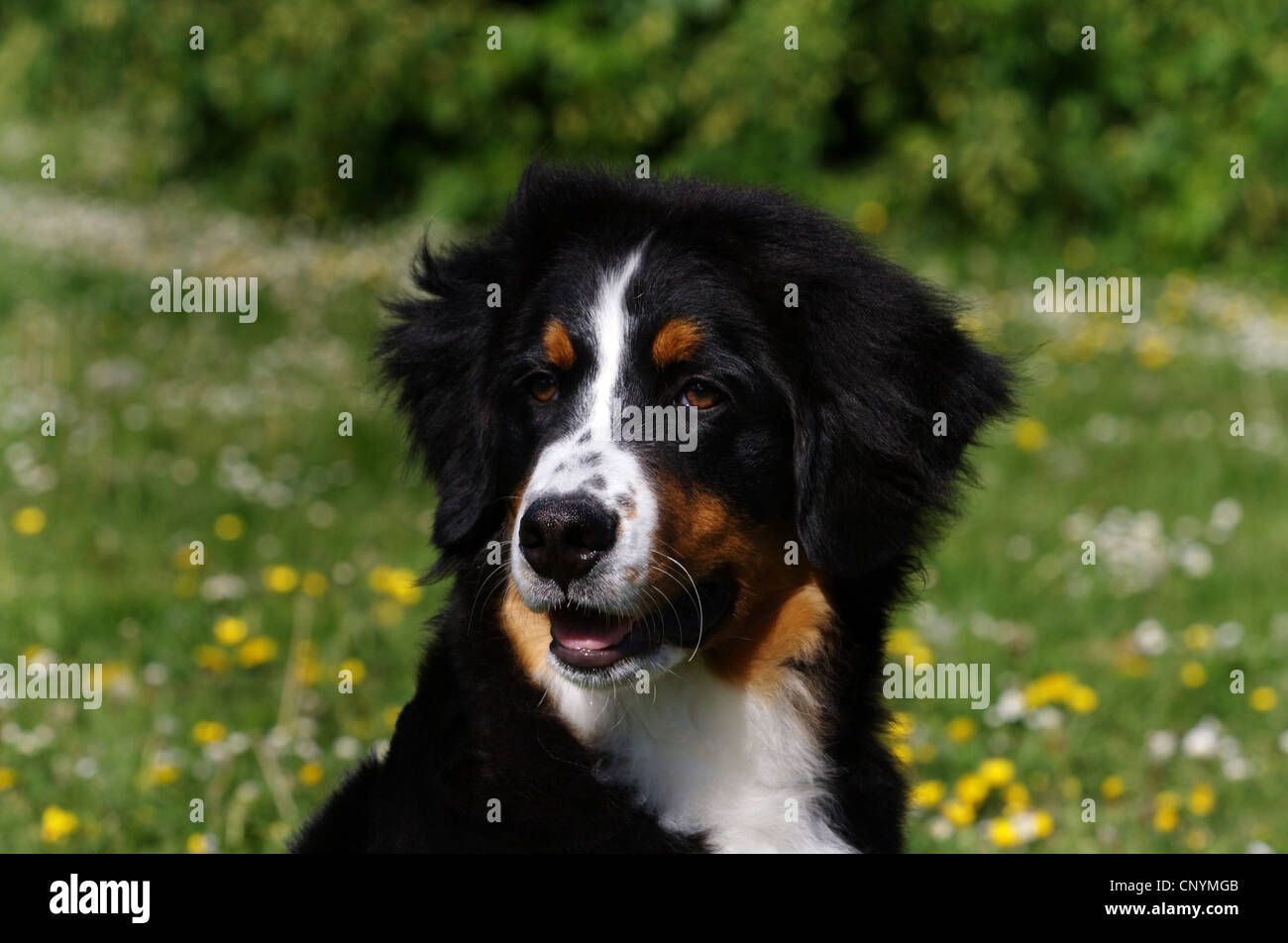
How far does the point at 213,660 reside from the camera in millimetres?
5113

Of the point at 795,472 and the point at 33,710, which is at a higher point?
the point at 795,472

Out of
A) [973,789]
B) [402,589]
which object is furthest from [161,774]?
[973,789]

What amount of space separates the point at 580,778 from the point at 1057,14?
33.7ft

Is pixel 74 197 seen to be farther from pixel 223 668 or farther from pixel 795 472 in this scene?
pixel 795 472

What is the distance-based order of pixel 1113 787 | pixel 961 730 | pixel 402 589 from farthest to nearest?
1. pixel 402 589
2. pixel 961 730
3. pixel 1113 787

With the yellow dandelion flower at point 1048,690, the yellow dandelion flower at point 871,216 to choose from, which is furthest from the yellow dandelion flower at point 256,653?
the yellow dandelion flower at point 871,216

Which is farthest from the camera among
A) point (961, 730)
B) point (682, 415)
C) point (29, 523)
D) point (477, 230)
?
point (477, 230)

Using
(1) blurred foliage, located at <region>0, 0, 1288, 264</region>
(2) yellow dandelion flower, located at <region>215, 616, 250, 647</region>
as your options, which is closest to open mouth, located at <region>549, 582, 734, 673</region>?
(2) yellow dandelion flower, located at <region>215, 616, 250, 647</region>

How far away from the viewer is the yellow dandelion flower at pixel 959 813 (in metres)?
4.32

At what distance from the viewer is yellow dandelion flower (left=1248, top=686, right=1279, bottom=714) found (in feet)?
17.1

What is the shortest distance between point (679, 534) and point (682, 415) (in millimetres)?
271

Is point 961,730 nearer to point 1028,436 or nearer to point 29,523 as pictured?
point 1028,436

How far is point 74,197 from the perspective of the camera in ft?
43.5

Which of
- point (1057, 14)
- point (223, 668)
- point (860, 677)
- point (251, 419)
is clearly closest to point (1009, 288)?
point (1057, 14)
